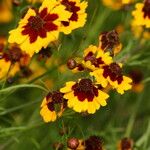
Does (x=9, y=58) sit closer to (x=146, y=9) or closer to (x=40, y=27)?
(x=40, y=27)

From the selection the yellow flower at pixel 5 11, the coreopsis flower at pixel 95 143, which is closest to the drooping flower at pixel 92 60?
the coreopsis flower at pixel 95 143

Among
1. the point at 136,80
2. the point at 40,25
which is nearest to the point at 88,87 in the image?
the point at 40,25

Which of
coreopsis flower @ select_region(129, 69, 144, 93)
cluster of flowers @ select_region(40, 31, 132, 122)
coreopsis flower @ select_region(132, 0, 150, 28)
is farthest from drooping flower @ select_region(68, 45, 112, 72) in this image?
coreopsis flower @ select_region(129, 69, 144, 93)

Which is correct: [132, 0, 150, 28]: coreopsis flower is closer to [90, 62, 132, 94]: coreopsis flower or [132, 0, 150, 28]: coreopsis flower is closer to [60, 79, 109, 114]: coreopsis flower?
[90, 62, 132, 94]: coreopsis flower

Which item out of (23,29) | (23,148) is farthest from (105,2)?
(23,29)

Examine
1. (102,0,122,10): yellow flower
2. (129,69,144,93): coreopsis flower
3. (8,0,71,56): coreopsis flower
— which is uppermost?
(8,0,71,56): coreopsis flower

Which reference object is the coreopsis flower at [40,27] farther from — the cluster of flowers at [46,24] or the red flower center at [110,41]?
the red flower center at [110,41]

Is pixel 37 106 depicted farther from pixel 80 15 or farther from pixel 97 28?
pixel 80 15
